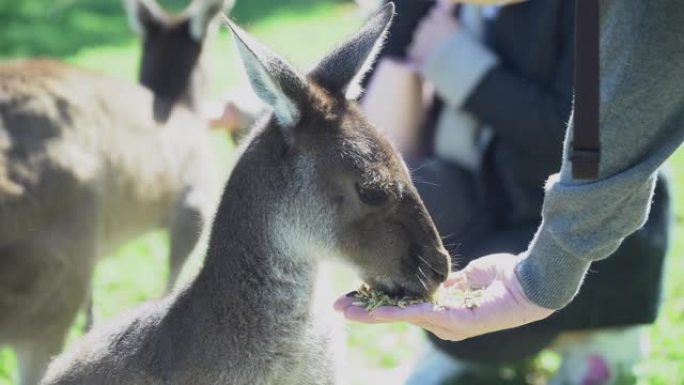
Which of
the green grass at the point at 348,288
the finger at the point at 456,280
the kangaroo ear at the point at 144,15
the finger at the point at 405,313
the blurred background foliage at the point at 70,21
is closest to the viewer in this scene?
the finger at the point at 405,313

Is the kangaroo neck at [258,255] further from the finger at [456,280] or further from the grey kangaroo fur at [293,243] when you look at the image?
the finger at [456,280]

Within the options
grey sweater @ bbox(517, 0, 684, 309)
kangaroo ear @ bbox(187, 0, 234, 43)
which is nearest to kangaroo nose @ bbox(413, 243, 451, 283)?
grey sweater @ bbox(517, 0, 684, 309)

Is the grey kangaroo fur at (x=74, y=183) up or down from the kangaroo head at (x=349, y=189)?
down

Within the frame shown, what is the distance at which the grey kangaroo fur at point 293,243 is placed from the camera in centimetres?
229

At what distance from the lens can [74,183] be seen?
352cm

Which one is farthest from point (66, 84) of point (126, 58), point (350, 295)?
point (126, 58)

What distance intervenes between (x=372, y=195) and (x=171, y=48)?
2.37 meters

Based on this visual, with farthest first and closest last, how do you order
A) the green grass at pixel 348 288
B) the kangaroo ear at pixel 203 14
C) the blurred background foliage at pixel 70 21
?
the blurred background foliage at pixel 70 21 < the kangaroo ear at pixel 203 14 < the green grass at pixel 348 288

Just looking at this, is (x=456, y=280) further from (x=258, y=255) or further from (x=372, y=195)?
(x=258, y=255)

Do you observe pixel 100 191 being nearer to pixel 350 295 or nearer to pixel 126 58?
pixel 350 295

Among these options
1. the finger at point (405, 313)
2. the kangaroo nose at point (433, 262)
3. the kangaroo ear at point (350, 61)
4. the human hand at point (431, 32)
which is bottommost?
the human hand at point (431, 32)

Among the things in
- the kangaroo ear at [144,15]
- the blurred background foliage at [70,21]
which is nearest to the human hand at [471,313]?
the kangaroo ear at [144,15]

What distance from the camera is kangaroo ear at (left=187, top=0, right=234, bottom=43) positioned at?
4258mm

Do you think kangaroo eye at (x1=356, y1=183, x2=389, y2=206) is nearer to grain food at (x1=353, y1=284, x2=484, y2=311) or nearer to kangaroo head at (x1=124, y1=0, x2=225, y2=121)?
grain food at (x1=353, y1=284, x2=484, y2=311)
